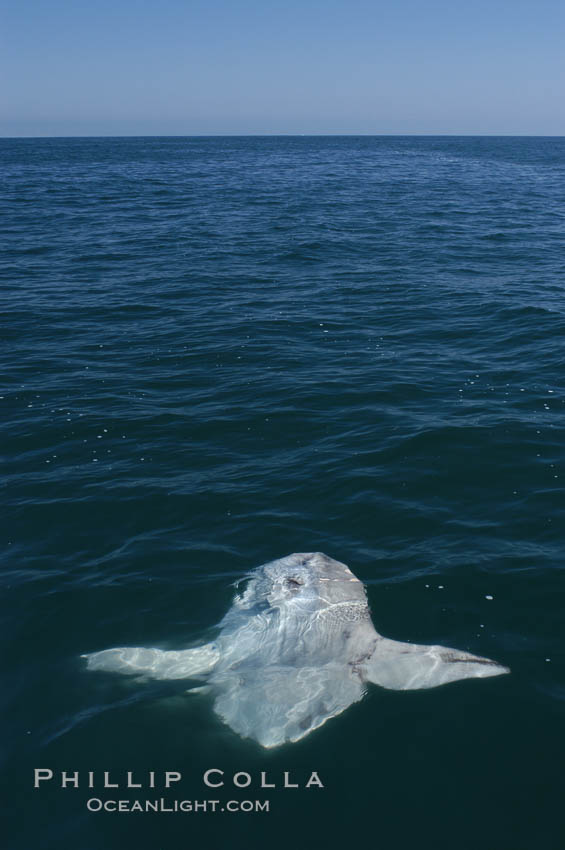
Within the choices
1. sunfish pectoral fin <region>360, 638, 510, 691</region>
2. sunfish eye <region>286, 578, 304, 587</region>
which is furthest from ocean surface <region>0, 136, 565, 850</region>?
sunfish eye <region>286, 578, 304, 587</region>

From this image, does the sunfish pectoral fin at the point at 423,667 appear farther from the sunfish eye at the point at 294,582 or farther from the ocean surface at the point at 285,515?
the sunfish eye at the point at 294,582

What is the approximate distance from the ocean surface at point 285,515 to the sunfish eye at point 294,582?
130 centimetres

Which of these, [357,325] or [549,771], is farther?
[357,325]

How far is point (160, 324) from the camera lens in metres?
26.3

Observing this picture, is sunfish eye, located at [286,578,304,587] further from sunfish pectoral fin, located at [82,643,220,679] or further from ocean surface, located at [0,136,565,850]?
sunfish pectoral fin, located at [82,643,220,679]

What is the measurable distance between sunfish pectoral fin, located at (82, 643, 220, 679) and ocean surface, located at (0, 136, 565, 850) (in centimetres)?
36

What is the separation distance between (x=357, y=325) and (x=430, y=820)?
20.2m

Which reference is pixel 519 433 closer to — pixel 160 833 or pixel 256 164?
pixel 160 833

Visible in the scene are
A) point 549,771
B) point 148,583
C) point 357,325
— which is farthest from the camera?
point 357,325

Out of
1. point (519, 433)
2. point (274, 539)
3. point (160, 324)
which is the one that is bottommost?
point (274, 539)

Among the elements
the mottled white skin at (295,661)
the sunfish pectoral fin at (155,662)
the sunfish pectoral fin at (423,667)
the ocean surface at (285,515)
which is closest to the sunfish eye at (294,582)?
the mottled white skin at (295,661)

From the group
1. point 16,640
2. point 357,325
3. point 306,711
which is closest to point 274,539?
point 306,711

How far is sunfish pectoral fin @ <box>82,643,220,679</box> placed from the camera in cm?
1052

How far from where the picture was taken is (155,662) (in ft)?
34.9
